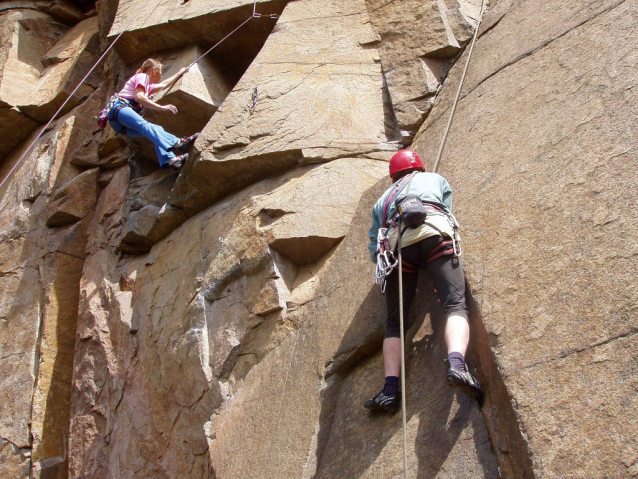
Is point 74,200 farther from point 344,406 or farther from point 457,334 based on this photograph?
point 457,334

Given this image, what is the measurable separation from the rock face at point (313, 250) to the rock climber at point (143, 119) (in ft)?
1.11

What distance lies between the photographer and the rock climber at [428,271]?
372 centimetres

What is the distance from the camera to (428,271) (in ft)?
13.7

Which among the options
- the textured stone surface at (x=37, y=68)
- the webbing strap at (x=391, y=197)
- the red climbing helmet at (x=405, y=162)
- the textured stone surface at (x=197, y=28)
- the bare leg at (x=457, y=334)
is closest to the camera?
the bare leg at (x=457, y=334)

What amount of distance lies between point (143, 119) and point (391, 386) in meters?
4.58

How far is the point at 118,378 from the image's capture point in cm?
673

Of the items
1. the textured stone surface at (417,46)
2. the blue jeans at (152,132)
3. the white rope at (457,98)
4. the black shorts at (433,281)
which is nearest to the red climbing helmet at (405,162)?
the white rope at (457,98)

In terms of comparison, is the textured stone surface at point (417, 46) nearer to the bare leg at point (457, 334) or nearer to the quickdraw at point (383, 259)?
the quickdraw at point (383, 259)

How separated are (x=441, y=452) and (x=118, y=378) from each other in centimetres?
408

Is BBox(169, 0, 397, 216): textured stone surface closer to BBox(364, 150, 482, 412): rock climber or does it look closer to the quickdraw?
BBox(364, 150, 482, 412): rock climber

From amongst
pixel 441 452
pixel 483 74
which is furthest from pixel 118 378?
pixel 483 74

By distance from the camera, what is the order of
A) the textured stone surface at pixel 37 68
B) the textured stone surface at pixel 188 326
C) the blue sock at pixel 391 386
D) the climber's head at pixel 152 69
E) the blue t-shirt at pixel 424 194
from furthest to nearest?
the textured stone surface at pixel 37 68 < the climber's head at pixel 152 69 < the textured stone surface at pixel 188 326 < the blue t-shirt at pixel 424 194 < the blue sock at pixel 391 386

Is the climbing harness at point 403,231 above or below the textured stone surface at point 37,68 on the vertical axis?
below

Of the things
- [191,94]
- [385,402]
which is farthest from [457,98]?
[191,94]
